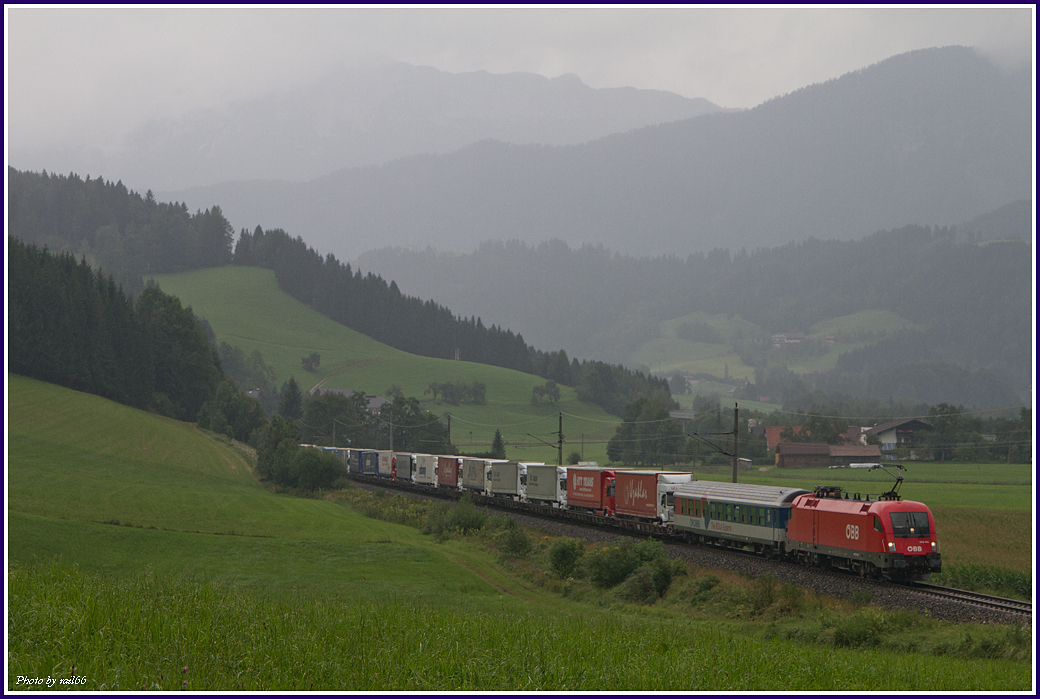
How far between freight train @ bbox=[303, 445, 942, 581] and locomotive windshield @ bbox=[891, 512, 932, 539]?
0.04m

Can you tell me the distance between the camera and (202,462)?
9925cm

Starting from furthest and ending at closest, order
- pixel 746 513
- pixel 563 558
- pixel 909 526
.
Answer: pixel 563 558
pixel 746 513
pixel 909 526

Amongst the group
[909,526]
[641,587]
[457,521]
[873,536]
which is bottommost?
[457,521]

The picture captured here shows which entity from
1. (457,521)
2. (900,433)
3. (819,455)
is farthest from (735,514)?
Result: (900,433)

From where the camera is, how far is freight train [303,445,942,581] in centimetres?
3350

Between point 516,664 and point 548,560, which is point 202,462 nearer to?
point 548,560

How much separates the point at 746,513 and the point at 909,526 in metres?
9.92

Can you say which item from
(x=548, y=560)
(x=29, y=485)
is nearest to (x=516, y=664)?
(x=548, y=560)

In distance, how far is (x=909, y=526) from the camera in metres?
33.4

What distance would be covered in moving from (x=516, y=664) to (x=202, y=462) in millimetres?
91894

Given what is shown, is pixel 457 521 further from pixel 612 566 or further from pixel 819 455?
pixel 819 455

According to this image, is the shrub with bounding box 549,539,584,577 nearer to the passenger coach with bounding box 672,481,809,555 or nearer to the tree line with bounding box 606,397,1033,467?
the passenger coach with bounding box 672,481,809,555

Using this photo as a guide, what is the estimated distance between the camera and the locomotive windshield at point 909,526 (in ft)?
109

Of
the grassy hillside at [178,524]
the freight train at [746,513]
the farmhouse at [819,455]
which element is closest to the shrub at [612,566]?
the grassy hillside at [178,524]
